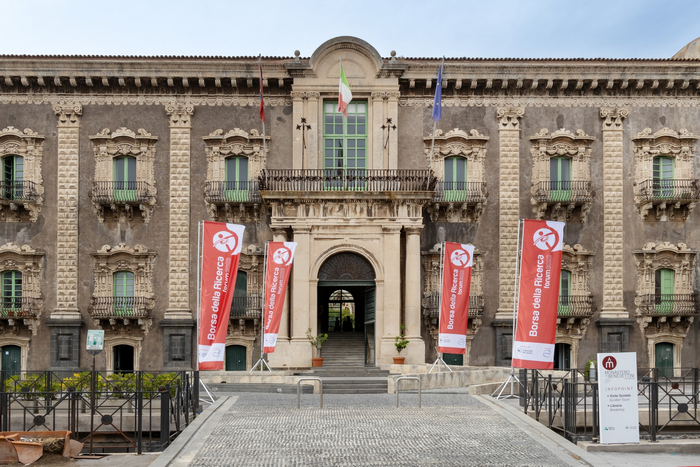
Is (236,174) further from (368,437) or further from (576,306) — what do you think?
(368,437)

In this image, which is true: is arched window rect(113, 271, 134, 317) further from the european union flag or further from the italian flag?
the european union flag

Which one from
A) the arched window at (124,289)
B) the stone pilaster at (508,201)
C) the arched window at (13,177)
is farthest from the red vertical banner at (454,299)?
the arched window at (13,177)

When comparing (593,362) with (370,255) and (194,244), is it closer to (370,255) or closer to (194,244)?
(370,255)

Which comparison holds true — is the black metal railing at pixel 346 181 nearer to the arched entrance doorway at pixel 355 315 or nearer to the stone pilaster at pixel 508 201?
the arched entrance doorway at pixel 355 315

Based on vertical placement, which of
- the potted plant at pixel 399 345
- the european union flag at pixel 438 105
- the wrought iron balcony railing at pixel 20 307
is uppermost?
the european union flag at pixel 438 105

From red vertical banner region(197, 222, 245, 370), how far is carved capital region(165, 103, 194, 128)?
11445 millimetres

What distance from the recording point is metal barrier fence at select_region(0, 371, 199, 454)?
17.5m

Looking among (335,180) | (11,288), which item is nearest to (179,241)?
(335,180)

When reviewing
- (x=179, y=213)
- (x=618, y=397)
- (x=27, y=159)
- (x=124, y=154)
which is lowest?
(x=618, y=397)

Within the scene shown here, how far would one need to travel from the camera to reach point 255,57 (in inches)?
1395

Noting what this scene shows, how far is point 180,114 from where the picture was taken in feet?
117

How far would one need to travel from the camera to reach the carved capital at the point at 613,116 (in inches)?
1417

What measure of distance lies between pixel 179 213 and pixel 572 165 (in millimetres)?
18094

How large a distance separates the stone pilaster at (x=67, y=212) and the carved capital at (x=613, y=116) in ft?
78.5
